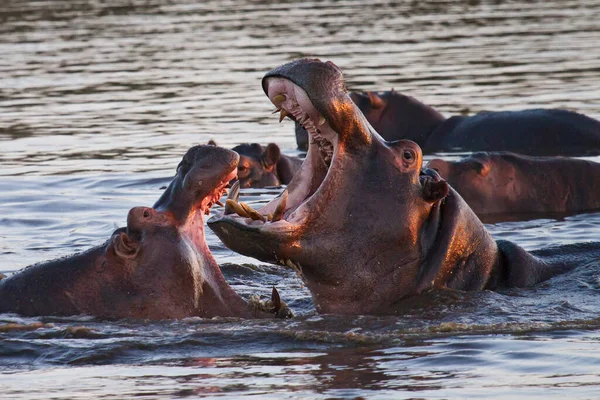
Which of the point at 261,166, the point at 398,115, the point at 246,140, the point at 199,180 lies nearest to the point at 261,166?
the point at 261,166

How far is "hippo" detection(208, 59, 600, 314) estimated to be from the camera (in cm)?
623

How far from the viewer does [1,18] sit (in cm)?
2744

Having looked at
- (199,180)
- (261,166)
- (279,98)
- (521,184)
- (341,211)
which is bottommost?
(521,184)

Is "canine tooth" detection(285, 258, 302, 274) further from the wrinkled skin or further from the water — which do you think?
the wrinkled skin

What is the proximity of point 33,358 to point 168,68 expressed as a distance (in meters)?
14.5

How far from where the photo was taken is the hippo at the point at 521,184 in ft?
38.1

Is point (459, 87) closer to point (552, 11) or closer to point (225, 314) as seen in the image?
point (552, 11)

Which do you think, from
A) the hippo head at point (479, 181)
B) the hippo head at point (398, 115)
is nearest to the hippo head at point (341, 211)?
the hippo head at point (479, 181)

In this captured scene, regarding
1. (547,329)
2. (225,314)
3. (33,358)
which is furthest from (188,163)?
(547,329)

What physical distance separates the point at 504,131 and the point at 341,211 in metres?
8.42

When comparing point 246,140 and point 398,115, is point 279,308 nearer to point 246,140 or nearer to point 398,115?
point 246,140

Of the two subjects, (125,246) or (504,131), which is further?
(504,131)

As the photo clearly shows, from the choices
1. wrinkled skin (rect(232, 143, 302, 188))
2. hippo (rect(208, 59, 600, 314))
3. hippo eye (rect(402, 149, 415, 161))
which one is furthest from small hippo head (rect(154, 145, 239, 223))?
wrinkled skin (rect(232, 143, 302, 188))

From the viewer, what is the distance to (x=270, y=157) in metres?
13.1
